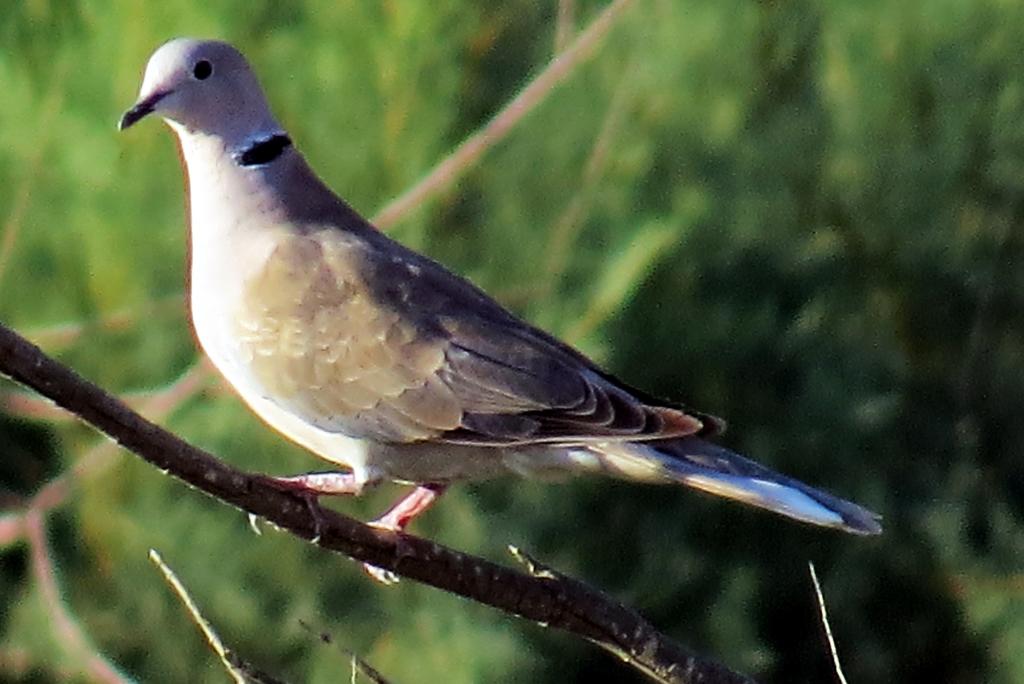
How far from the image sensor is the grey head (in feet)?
7.45

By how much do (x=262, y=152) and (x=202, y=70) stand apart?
4.4 inches

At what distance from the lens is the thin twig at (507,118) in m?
3.35

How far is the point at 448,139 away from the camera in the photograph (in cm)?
342

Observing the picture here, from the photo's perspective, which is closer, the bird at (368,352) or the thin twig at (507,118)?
the bird at (368,352)

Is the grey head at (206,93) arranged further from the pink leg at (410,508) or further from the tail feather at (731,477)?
the tail feather at (731,477)

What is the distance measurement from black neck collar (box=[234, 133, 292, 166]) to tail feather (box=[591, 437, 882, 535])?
533mm

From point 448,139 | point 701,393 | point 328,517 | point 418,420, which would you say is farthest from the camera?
point 701,393

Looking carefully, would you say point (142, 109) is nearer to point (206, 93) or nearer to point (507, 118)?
point (206, 93)

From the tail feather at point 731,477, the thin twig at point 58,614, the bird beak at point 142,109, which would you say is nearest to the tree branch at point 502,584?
the tail feather at point 731,477

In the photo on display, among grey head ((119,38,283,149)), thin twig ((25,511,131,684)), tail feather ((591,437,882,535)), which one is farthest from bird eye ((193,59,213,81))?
thin twig ((25,511,131,684))

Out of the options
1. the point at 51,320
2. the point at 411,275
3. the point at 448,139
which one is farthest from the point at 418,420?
the point at 51,320

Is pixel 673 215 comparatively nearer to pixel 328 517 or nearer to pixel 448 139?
pixel 448 139

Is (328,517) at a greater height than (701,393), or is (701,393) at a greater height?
(328,517)

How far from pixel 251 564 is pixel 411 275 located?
1.45 meters
